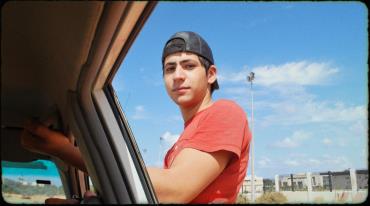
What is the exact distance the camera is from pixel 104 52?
1553mm

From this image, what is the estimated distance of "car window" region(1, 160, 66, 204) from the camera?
1261 mm

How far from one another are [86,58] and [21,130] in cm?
36

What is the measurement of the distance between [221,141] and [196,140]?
0.09 m

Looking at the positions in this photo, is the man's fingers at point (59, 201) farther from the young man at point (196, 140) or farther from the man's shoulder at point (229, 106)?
the man's shoulder at point (229, 106)

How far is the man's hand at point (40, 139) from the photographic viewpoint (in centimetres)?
142

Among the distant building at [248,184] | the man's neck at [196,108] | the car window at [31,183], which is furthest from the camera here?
the man's neck at [196,108]

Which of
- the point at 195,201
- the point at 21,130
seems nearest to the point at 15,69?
the point at 21,130

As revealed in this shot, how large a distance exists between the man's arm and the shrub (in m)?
0.26

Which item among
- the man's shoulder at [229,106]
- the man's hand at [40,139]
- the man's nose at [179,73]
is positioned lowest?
the man's hand at [40,139]

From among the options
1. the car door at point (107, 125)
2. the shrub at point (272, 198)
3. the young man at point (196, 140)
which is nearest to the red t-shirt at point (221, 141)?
the young man at point (196, 140)

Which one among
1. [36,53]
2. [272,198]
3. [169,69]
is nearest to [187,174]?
[272,198]

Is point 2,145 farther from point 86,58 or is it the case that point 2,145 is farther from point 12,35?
point 86,58

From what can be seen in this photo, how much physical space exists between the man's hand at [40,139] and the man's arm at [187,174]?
0.35 metres

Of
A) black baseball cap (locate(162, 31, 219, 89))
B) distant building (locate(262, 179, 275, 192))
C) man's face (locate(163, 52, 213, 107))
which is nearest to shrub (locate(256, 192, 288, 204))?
distant building (locate(262, 179, 275, 192))
